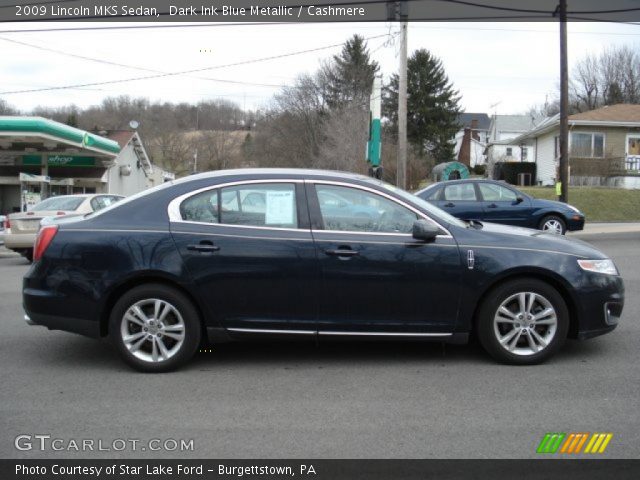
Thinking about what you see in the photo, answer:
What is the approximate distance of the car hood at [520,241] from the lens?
525cm

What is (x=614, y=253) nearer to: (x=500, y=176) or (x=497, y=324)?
(x=497, y=324)

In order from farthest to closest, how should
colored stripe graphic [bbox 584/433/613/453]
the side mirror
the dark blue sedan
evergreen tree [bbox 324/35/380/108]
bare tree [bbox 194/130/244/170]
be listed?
bare tree [bbox 194/130/244/170], evergreen tree [bbox 324/35/380/108], the dark blue sedan, the side mirror, colored stripe graphic [bbox 584/433/613/453]

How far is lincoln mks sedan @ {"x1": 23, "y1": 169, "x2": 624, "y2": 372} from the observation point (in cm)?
516

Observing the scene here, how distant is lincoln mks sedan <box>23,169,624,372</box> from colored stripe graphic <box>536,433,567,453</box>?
1345 millimetres

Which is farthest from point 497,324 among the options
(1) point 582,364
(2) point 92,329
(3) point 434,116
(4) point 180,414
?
(3) point 434,116

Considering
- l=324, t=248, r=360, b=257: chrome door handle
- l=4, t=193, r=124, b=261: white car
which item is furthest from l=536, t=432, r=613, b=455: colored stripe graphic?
l=4, t=193, r=124, b=261: white car

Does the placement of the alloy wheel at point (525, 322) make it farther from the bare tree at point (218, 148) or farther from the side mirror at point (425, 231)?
the bare tree at point (218, 148)

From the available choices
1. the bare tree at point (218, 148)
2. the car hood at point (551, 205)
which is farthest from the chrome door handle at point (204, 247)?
the bare tree at point (218, 148)

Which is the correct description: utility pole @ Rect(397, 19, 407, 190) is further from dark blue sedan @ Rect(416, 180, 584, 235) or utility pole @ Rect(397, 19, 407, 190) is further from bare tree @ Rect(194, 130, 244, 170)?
bare tree @ Rect(194, 130, 244, 170)

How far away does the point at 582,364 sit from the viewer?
543cm

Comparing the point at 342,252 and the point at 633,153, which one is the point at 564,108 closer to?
the point at 342,252

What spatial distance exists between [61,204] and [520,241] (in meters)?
12.4

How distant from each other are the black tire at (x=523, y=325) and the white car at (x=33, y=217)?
35.1ft

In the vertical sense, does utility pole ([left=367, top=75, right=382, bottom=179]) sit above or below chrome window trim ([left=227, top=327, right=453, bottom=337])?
above
